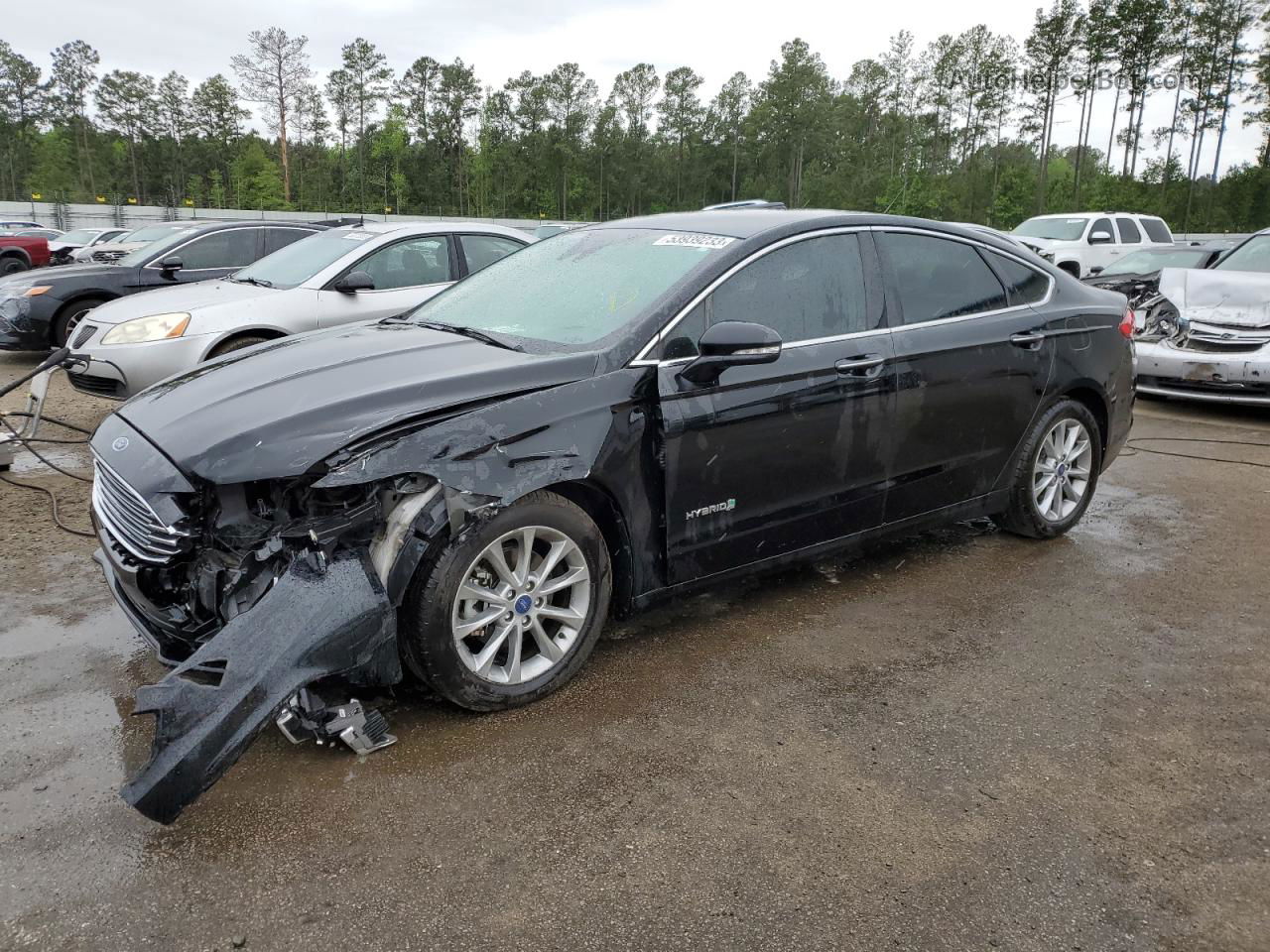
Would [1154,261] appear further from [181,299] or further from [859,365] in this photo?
[181,299]

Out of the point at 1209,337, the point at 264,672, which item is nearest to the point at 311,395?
the point at 264,672

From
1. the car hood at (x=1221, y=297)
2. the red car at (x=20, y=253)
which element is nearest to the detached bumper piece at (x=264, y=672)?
the car hood at (x=1221, y=297)

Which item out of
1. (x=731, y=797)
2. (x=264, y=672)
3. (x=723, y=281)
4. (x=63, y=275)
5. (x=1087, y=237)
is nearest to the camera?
(x=264, y=672)

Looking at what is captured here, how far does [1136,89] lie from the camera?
4728 cm

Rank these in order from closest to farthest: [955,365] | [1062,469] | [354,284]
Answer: [955,365] → [1062,469] → [354,284]

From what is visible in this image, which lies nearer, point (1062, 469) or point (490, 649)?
point (490, 649)

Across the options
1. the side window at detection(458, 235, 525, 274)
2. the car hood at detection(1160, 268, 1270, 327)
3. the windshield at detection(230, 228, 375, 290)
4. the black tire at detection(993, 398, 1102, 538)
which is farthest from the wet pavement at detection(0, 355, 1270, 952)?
the car hood at detection(1160, 268, 1270, 327)

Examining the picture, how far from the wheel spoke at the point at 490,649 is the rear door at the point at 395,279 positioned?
14.6ft

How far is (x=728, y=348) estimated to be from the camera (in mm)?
3277

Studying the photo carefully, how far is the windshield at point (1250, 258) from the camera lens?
932 centimetres

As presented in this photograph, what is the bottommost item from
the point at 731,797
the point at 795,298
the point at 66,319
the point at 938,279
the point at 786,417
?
the point at 731,797

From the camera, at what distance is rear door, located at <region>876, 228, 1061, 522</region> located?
13.5 ft

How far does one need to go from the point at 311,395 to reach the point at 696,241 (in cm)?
169

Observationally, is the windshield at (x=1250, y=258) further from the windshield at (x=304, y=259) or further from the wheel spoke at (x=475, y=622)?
the wheel spoke at (x=475, y=622)
